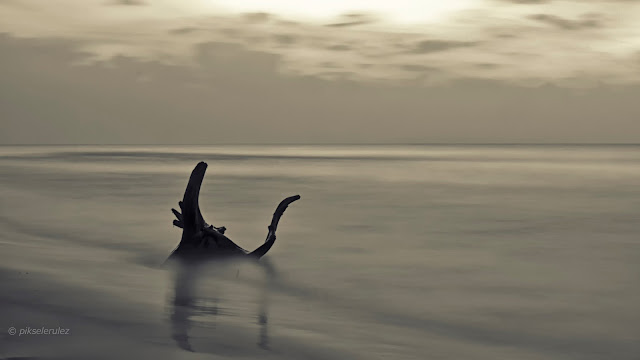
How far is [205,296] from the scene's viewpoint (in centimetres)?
1247

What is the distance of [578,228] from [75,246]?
17174 millimetres

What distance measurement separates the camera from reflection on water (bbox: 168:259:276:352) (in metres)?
9.82

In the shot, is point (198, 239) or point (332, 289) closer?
point (332, 289)

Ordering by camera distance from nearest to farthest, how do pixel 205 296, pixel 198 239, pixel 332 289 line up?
pixel 205 296 < pixel 332 289 < pixel 198 239

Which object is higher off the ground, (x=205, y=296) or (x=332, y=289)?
(x=205, y=296)

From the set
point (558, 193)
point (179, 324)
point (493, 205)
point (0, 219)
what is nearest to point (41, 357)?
point (179, 324)

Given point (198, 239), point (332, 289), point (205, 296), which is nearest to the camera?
point (205, 296)

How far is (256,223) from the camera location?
27609 millimetres

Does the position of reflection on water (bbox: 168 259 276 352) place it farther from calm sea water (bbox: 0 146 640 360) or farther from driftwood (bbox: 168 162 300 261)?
driftwood (bbox: 168 162 300 261)

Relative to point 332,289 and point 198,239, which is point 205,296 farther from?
point 198,239

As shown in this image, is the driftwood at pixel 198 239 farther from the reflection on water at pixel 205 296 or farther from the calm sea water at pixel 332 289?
the calm sea water at pixel 332 289

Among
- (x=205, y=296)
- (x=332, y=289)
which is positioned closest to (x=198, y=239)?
(x=205, y=296)

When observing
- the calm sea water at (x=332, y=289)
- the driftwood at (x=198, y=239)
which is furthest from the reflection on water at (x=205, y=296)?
the driftwood at (x=198, y=239)

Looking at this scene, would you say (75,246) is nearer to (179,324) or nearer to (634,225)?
(179,324)
